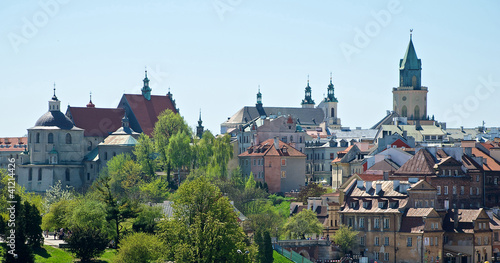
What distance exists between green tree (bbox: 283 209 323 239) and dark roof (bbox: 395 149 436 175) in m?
10.1

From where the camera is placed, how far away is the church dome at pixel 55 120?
148m

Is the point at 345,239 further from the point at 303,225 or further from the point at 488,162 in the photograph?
the point at 488,162

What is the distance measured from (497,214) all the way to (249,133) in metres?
55.8

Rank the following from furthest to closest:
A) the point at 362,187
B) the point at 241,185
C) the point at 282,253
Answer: the point at 241,185 → the point at 362,187 → the point at 282,253

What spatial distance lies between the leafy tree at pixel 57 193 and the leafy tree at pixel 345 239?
117 feet

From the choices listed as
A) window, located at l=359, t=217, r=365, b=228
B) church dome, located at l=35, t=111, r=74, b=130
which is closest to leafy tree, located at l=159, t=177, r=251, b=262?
window, located at l=359, t=217, r=365, b=228

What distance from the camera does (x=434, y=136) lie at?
16912cm

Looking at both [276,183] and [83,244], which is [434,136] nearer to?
[276,183]

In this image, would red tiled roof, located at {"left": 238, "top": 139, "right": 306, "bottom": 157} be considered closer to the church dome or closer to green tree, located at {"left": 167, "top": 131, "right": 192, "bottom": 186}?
green tree, located at {"left": 167, "top": 131, "right": 192, "bottom": 186}

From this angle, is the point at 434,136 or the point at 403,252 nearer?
the point at 403,252

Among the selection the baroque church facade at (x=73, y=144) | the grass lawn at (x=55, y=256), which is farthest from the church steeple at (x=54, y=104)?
the grass lawn at (x=55, y=256)

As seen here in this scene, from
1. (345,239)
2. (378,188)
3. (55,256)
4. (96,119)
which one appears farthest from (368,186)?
(96,119)

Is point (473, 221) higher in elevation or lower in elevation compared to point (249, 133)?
lower

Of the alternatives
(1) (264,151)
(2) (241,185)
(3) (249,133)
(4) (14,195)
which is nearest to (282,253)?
(4) (14,195)
